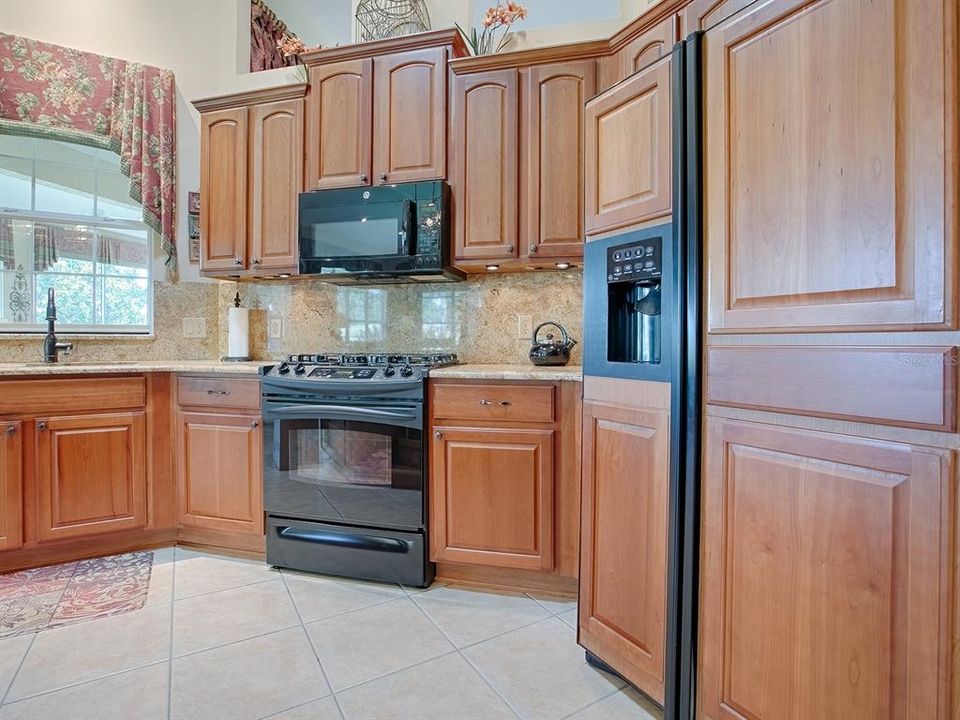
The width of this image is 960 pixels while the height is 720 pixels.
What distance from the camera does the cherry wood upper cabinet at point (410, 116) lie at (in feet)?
8.11

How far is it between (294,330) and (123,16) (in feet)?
6.63

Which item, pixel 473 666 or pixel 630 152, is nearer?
pixel 630 152

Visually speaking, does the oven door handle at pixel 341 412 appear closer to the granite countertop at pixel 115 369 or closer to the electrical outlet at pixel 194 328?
the granite countertop at pixel 115 369

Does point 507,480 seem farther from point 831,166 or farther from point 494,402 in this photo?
point 831,166

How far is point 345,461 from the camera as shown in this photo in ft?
7.57

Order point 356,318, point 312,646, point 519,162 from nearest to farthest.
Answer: point 312,646, point 519,162, point 356,318

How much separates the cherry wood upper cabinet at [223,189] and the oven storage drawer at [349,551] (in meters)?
1.45

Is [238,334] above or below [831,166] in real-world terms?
below

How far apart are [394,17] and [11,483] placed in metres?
2.93

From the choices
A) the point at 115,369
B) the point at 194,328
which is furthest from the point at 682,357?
the point at 194,328

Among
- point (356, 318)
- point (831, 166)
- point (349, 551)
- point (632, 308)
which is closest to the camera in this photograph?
point (831, 166)

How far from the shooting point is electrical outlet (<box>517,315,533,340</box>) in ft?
8.85

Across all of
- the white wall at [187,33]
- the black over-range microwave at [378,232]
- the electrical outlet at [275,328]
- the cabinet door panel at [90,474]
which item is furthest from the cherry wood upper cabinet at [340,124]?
the cabinet door panel at [90,474]

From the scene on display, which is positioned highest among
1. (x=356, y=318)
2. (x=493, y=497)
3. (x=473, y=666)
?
(x=356, y=318)
